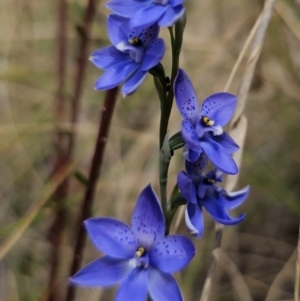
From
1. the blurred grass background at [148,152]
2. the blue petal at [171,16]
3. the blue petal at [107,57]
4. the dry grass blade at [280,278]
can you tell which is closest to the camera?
the blue petal at [171,16]

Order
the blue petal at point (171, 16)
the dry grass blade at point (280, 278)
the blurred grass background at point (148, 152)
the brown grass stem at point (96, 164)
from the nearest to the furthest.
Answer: the blue petal at point (171, 16)
the brown grass stem at point (96, 164)
the dry grass blade at point (280, 278)
the blurred grass background at point (148, 152)

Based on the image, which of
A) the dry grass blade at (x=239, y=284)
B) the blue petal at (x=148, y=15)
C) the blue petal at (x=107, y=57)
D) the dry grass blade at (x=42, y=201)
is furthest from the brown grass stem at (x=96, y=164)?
the dry grass blade at (x=239, y=284)

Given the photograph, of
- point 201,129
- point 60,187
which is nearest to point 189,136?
point 201,129

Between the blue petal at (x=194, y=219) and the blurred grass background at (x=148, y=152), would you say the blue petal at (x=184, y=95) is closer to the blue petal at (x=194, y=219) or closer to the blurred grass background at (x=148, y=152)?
the blue petal at (x=194, y=219)

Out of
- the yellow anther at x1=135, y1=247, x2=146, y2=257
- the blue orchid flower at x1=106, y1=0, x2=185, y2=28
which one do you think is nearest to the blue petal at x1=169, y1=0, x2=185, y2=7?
the blue orchid flower at x1=106, y1=0, x2=185, y2=28

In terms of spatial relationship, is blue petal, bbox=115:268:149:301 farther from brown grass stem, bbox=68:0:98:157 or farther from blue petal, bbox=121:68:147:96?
brown grass stem, bbox=68:0:98:157

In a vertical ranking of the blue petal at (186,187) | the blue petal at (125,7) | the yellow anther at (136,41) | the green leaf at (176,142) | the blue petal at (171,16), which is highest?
the blue petal at (171,16)

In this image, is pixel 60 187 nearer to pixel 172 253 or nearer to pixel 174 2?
pixel 172 253
